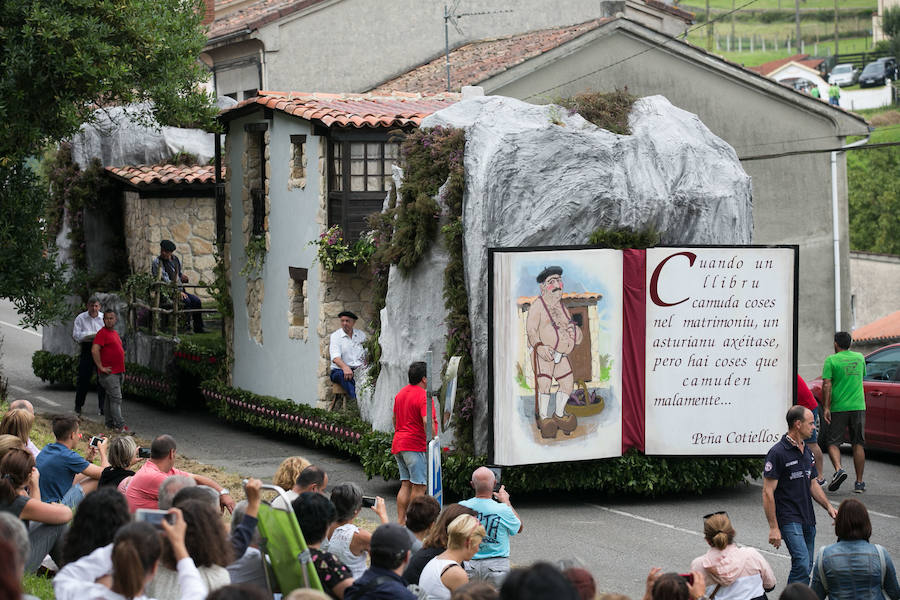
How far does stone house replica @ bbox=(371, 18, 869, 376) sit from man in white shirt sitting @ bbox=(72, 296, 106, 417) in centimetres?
845

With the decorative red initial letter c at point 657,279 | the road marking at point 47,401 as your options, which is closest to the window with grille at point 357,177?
the decorative red initial letter c at point 657,279

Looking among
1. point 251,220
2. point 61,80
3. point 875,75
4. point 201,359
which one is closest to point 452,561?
point 61,80

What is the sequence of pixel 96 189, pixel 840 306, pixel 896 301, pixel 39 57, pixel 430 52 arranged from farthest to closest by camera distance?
pixel 896 301 < pixel 430 52 < pixel 840 306 < pixel 96 189 < pixel 39 57

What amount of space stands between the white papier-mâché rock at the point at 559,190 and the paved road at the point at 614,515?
4.44ft

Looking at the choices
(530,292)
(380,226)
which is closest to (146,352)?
(380,226)

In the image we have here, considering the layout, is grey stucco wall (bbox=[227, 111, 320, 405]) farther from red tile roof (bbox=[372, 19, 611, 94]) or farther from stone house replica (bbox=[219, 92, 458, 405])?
red tile roof (bbox=[372, 19, 611, 94])

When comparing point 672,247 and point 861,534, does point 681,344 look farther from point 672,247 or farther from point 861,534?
point 861,534

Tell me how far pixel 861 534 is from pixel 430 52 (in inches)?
930

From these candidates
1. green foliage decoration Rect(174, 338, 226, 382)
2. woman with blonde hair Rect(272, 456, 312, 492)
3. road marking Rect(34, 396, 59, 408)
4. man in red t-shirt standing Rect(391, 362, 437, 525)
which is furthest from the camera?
road marking Rect(34, 396, 59, 408)

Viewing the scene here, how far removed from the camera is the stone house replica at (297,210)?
1748 cm

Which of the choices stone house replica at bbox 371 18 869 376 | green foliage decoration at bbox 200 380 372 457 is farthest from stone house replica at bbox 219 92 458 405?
stone house replica at bbox 371 18 869 376

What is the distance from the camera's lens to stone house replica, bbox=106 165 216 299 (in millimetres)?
23453

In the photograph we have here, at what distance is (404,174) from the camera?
14.7 meters

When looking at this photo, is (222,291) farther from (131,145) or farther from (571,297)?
(571,297)
